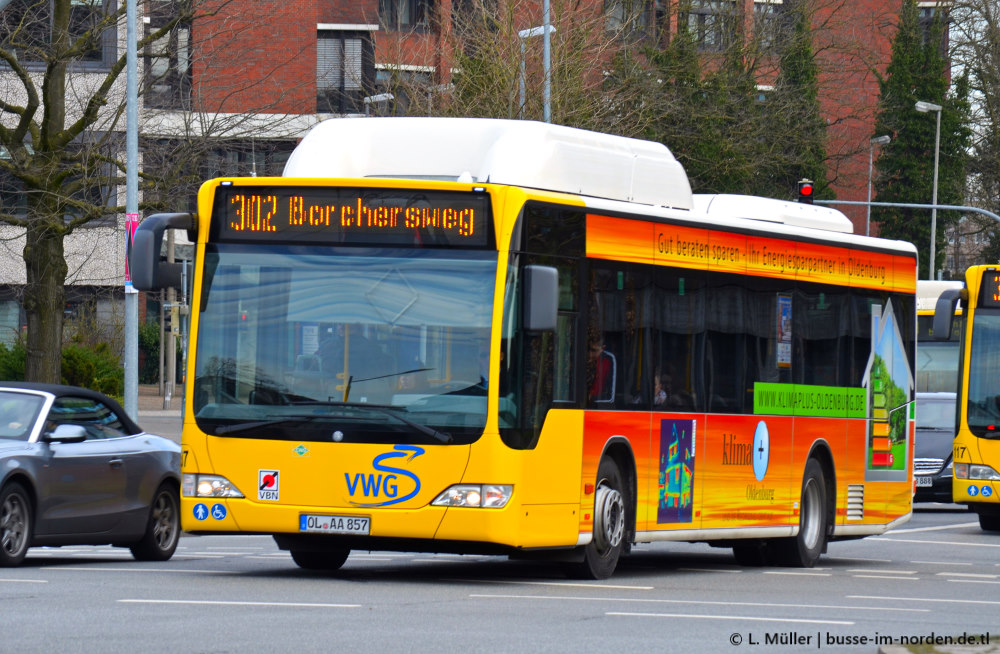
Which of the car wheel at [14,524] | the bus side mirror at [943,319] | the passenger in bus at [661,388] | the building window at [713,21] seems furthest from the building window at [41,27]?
the building window at [713,21]

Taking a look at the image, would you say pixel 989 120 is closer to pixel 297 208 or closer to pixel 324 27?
pixel 324 27

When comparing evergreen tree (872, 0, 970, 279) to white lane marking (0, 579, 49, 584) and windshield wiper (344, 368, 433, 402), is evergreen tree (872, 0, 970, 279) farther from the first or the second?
white lane marking (0, 579, 49, 584)

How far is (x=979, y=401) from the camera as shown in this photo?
79.3 ft

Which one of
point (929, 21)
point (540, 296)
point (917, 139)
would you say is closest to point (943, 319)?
point (540, 296)

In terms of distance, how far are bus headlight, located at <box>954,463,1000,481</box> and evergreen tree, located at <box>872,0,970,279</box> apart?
48128 mm

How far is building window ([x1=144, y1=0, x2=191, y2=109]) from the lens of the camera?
29.6m

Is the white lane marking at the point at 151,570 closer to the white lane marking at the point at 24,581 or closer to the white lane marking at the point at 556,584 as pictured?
the white lane marking at the point at 24,581

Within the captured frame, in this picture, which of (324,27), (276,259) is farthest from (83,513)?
(324,27)

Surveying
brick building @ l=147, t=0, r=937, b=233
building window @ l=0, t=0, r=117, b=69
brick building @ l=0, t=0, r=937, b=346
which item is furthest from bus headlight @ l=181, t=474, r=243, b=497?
brick building @ l=147, t=0, r=937, b=233

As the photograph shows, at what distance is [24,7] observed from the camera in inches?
1206

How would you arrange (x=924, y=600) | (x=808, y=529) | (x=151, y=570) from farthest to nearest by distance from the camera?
(x=808, y=529), (x=151, y=570), (x=924, y=600)

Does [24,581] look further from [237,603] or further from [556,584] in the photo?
[556,584]

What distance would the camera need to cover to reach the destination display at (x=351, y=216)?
1329cm

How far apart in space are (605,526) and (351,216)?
286 cm
